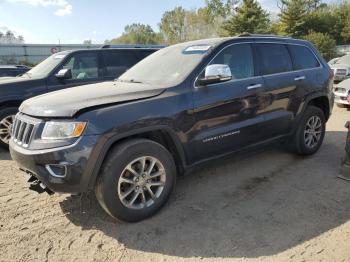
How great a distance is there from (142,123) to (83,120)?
0.57m

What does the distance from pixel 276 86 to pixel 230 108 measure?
0.97 m

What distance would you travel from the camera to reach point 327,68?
18.9 ft

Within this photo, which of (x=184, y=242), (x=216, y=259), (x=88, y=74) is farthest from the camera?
(x=88, y=74)

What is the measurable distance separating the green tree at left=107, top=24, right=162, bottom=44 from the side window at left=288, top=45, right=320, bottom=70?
64.7m

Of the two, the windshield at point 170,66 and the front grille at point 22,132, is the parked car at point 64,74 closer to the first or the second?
the windshield at point 170,66

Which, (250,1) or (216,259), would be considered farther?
(250,1)

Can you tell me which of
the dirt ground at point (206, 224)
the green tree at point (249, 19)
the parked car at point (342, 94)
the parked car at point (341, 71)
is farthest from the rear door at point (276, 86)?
the green tree at point (249, 19)

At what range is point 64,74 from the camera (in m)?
6.71

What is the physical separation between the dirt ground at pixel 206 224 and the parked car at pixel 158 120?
32 centimetres

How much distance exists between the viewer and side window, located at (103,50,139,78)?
7520mm

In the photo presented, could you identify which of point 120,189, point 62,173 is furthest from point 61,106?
point 120,189

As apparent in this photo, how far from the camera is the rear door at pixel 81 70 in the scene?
22.5 feet

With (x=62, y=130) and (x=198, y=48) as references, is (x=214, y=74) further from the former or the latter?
(x=62, y=130)

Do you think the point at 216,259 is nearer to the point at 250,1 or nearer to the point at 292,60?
the point at 292,60
